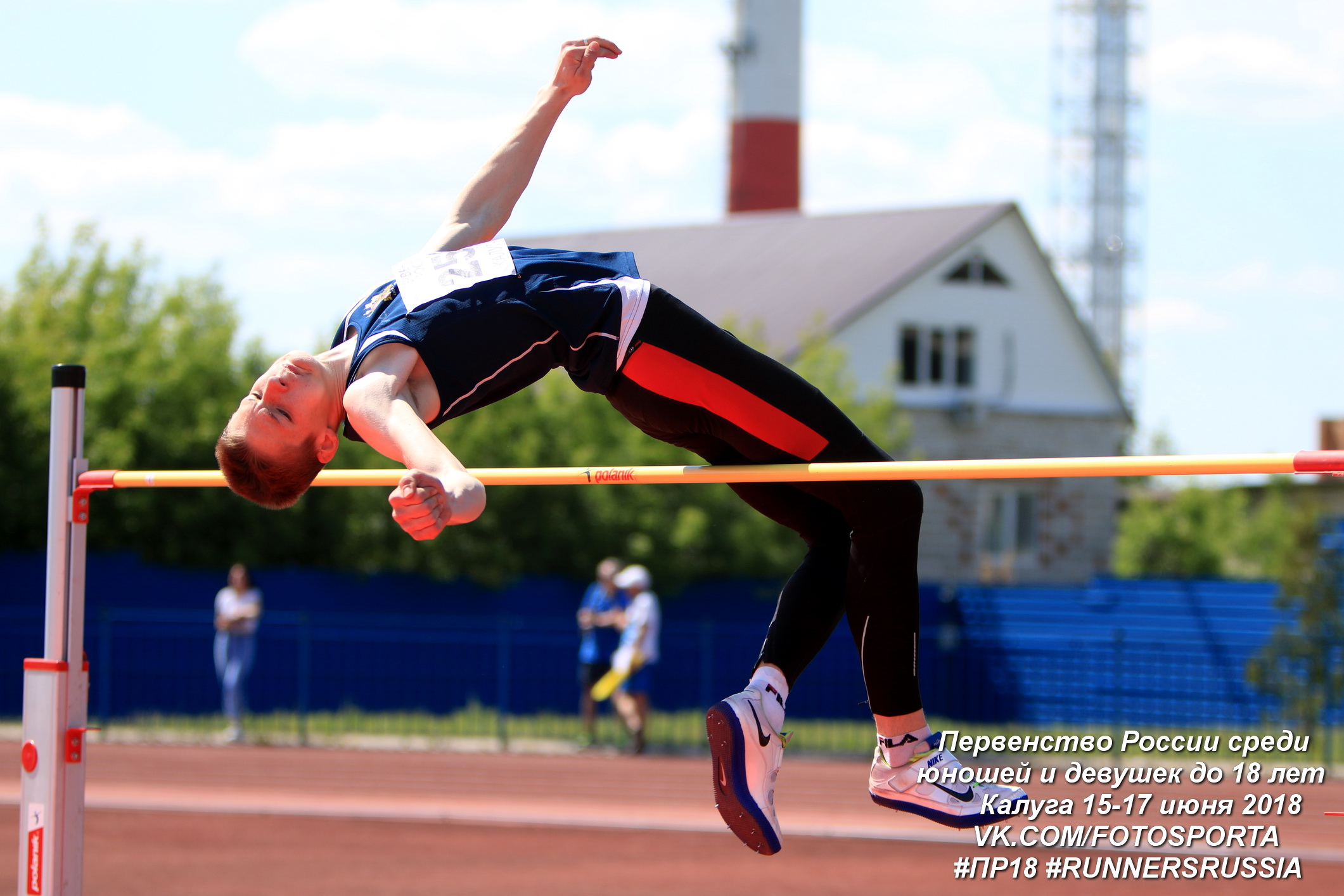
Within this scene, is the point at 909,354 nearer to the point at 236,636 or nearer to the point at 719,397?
the point at 236,636

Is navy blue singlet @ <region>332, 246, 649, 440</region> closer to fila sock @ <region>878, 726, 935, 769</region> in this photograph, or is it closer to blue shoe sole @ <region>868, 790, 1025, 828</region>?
fila sock @ <region>878, 726, 935, 769</region>

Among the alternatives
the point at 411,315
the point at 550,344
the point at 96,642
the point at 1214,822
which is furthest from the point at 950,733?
the point at 96,642

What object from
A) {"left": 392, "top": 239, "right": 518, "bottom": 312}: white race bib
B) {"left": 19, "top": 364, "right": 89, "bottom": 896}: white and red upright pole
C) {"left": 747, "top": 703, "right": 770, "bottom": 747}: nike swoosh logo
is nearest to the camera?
{"left": 392, "top": 239, "right": 518, "bottom": 312}: white race bib

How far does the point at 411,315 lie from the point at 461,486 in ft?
2.17

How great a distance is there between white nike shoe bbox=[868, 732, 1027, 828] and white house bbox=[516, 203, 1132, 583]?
19747 millimetres

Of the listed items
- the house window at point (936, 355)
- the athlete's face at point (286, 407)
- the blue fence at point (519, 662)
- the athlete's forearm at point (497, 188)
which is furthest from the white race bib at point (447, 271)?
the house window at point (936, 355)

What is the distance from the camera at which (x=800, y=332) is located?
2122 cm

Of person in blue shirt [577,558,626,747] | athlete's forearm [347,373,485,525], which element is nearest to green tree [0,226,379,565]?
person in blue shirt [577,558,626,747]

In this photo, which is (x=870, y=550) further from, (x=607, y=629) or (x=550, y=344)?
(x=607, y=629)

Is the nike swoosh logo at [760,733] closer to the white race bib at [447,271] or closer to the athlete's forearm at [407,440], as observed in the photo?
the athlete's forearm at [407,440]

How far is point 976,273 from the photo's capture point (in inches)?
1027

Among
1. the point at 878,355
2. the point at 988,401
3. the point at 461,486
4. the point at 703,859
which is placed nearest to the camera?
the point at 461,486

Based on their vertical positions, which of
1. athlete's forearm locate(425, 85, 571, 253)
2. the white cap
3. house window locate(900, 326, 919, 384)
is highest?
house window locate(900, 326, 919, 384)

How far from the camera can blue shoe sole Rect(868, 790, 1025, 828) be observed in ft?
12.9
